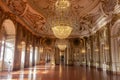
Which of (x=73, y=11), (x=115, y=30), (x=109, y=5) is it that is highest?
(x=73, y=11)

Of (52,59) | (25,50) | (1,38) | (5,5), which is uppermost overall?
(5,5)

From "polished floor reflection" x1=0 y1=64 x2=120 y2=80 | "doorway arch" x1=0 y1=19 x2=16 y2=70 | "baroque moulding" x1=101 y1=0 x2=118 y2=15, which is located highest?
"baroque moulding" x1=101 y1=0 x2=118 y2=15

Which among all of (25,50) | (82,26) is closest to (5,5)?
(25,50)

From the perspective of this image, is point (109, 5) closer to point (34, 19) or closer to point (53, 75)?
point (53, 75)

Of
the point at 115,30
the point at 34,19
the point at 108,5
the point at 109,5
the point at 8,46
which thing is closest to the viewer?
the point at 109,5

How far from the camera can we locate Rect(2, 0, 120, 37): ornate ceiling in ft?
34.1

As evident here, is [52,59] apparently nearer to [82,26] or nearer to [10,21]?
[82,26]

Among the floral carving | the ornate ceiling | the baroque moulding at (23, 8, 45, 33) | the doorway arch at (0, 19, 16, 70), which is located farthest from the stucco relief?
the doorway arch at (0, 19, 16, 70)

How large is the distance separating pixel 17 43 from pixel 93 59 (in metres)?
10.2

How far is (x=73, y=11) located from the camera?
14180 millimetres

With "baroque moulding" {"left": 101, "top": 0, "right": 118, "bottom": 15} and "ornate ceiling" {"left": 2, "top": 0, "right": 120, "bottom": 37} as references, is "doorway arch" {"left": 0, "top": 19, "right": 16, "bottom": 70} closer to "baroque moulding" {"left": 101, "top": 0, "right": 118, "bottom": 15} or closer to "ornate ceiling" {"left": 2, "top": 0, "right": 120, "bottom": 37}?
"ornate ceiling" {"left": 2, "top": 0, "right": 120, "bottom": 37}

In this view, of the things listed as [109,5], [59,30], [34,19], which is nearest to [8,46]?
[34,19]

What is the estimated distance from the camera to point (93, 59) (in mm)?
16922

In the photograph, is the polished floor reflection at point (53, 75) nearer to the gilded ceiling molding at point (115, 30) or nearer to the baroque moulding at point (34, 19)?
the gilded ceiling molding at point (115, 30)
